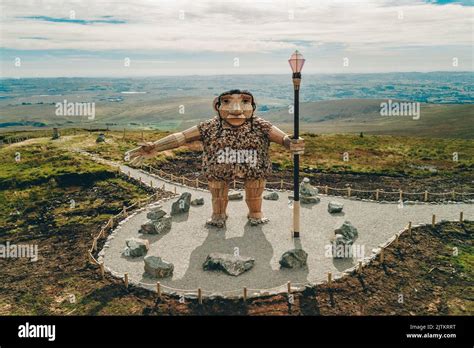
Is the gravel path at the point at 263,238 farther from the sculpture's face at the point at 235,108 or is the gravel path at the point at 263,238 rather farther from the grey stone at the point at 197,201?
the sculpture's face at the point at 235,108

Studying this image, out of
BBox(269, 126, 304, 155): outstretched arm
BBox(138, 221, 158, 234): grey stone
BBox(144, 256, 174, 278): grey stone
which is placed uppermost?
BBox(269, 126, 304, 155): outstretched arm

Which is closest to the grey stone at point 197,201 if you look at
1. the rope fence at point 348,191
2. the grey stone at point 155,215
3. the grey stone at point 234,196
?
the grey stone at point 234,196

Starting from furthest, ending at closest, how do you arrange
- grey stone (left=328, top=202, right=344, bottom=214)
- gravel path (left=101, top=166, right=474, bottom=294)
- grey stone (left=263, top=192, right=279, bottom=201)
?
1. grey stone (left=263, top=192, right=279, bottom=201)
2. grey stone (left=328, top=202, right=344, bottom=214)
3. gravel path (left=101, top=166, right=474, bottom=294)

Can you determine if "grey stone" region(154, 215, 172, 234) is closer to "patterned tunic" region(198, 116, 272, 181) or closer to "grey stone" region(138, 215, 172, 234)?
"grey stone" region(138, 215, 172, 234)

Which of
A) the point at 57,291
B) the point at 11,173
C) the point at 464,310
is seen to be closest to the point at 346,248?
the point at 464,310

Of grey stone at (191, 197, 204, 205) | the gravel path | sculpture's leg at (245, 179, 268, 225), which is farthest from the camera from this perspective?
grey stone at (191, 197, 204, 205)
